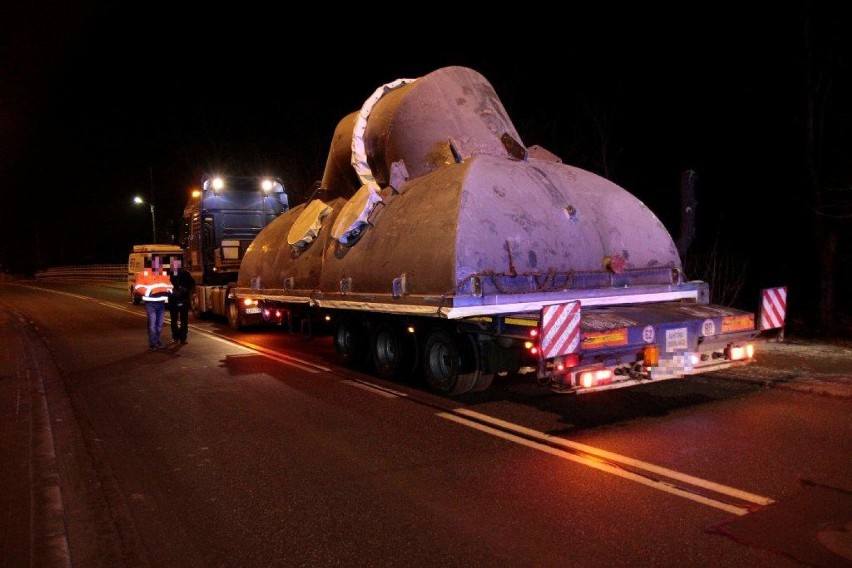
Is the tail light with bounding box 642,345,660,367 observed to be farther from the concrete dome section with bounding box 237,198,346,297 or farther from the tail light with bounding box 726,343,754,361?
the concrete dome section with bounding box 237,198,346,297

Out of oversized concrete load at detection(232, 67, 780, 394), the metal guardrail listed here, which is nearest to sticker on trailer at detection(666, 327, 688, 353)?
oversized concrete load at detection(232, 67, 780, 394)

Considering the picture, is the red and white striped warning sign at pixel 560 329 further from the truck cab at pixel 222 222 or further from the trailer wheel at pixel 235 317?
the truck cab at pixel 222 222

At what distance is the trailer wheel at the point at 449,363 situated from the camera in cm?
779

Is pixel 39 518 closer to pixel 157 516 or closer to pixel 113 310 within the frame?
pixel 157 516

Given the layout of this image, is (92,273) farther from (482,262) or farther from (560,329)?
(560,329)

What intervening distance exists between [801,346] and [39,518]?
36.2ft

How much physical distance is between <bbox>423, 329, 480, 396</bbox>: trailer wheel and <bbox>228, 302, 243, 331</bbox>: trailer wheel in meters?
8.47

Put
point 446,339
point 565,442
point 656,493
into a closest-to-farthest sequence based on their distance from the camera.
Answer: point 656,493 → point 565,442 → point 446,339

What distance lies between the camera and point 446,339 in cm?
801

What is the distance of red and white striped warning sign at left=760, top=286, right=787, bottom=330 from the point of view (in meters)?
7.86

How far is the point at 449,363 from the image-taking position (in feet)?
26.8

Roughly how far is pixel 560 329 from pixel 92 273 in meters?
47.3

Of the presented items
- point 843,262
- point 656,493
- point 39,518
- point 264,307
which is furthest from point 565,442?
point 843,262

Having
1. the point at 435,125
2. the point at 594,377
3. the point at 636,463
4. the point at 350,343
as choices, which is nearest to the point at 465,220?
the point at 594,377
